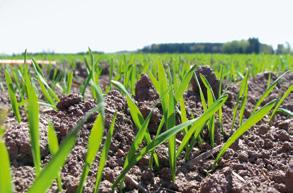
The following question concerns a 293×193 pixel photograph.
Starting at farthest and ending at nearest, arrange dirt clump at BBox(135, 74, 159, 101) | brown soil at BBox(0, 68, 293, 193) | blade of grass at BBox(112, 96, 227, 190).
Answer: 1. dirt clump at BBox(135, 74, 159, 101)
2. brown soil at BBox(0, 68, 293, 193)
3. blade of grass at BBox(112, 96, 227, 190)

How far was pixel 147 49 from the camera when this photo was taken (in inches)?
2133

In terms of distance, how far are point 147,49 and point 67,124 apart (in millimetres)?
53377

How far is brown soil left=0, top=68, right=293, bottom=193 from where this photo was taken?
36.3 inches

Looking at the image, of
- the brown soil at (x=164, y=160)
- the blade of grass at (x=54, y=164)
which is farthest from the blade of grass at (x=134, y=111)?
the blade of grass at (x=54, y=164)

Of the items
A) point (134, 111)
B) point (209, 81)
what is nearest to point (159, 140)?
point (134, 111)

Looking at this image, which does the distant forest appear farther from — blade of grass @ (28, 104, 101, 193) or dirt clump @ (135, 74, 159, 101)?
blade of grass @ (28, 104, 101, 193)

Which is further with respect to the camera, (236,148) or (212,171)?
(236,148)

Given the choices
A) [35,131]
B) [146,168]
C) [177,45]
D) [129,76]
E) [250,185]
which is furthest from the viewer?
[177,45]

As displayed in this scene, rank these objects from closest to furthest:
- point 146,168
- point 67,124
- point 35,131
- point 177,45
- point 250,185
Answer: point 35,131 < point 250,185 < point 146,168 < point 67,124 < point 177,45

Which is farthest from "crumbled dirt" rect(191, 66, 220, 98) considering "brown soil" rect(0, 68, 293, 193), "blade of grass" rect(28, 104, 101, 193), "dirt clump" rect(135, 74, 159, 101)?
"blade of grass" rect(28, 104, 101, 193)

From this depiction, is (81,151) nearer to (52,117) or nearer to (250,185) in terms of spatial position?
(52,117)

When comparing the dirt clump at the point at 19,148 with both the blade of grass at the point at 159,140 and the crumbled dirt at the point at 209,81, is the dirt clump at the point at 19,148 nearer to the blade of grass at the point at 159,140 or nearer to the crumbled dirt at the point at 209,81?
the blade of grass at the point at 159,140

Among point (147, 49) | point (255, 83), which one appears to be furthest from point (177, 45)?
point (255, 83)

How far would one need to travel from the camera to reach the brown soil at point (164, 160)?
921 mm
